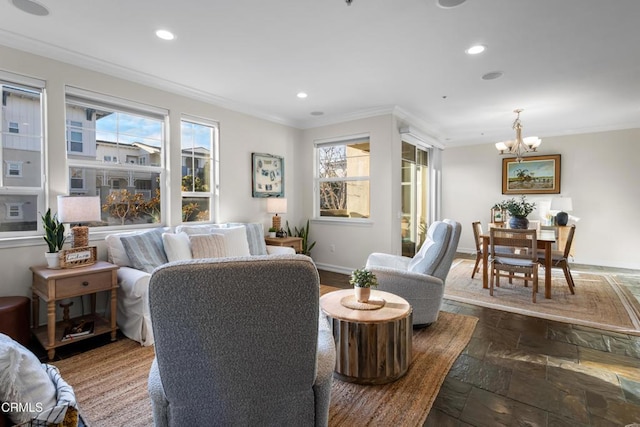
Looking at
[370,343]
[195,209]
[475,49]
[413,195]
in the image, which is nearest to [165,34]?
[195,209]

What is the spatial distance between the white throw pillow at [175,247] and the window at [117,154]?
28.0 inches

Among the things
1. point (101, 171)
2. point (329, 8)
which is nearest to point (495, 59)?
point (329, 8)

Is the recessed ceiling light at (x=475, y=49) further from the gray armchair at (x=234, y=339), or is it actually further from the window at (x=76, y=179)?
the window at (x=76, y=179)

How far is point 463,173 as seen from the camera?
7223mm

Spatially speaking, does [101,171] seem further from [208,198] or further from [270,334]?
[270,334]

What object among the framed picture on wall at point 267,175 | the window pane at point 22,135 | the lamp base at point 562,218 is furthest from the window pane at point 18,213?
the lamp base at point 562,218

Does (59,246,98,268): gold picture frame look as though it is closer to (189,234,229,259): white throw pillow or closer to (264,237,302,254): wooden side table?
(189,234,229,259): white throw pillow

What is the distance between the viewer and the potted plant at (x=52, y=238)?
8.60ft

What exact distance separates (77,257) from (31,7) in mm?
1928

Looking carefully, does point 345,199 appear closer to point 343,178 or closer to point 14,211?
point 343,178

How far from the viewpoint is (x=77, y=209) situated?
2641 mm

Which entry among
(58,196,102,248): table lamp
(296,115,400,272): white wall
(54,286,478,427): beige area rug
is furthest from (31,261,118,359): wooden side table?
(296,115,400,272): white wall

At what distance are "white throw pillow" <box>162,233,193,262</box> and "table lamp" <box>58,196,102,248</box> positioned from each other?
2.06 ft

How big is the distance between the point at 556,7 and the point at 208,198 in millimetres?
4073
